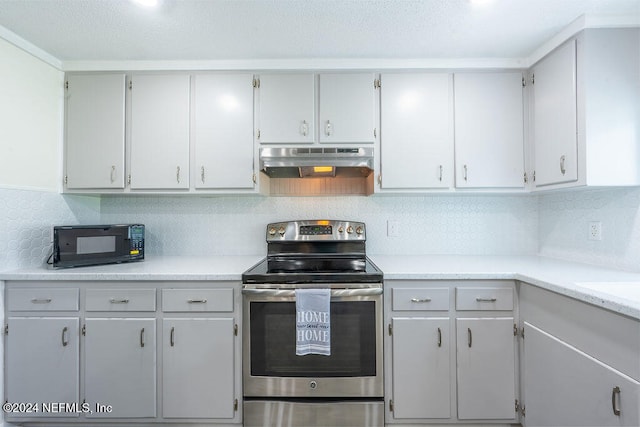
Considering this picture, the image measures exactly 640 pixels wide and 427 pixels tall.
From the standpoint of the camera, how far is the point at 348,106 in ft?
6.82

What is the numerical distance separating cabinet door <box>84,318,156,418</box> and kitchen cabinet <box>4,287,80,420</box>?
0.09m

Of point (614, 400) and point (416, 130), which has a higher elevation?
point (416, 130)

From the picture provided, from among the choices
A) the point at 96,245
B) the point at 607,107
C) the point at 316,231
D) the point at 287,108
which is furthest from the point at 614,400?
the point at 96,245

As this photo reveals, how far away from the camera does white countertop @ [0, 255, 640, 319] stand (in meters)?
1.35

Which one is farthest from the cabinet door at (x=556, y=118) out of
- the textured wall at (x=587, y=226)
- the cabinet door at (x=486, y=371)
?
the cabinet door at (x=486, y=371)

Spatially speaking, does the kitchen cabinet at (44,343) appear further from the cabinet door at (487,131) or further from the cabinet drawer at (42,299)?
the cabinet door at (487,131)

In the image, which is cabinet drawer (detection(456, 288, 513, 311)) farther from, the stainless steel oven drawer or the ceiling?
the ceiling

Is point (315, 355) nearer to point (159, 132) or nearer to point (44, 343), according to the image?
point (44, 343)

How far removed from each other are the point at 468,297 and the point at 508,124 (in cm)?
122

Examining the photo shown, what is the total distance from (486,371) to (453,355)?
0.20 m

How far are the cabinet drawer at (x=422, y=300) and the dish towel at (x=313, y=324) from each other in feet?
1.29

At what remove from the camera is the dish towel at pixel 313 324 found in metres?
1.65

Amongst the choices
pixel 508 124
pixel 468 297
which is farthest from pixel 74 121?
pixel 508 124

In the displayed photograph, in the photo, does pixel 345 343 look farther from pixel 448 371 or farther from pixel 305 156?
pixel 305 156
